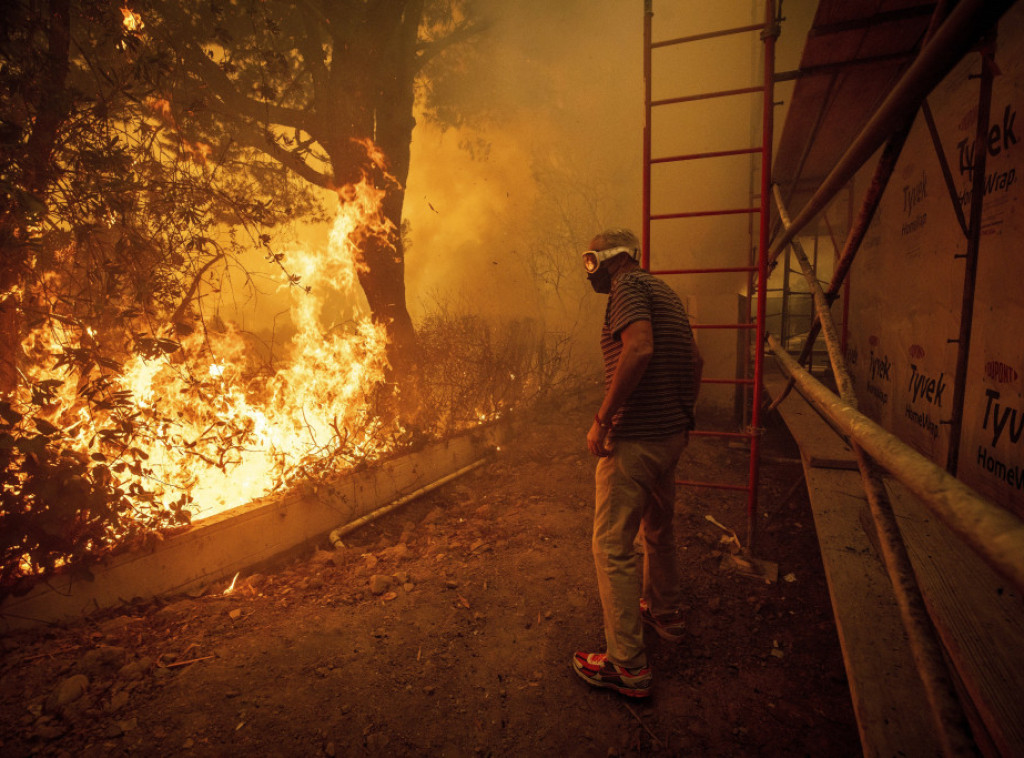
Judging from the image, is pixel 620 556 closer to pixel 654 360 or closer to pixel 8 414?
pixel 654 360

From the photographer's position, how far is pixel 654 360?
9.66 ft

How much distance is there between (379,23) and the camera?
7.18m

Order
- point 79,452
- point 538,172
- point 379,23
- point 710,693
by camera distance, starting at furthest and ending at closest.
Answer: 1. point 538,172
2. point 379,23
3. point 79,452
4. point 710,693

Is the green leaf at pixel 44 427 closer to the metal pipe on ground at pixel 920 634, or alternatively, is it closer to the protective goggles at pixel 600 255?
the protective goggles at pixel 600 255

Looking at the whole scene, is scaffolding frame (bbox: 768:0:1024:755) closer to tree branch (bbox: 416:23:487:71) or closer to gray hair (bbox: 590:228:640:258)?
gray hair (bbox: 590:228:640:258)

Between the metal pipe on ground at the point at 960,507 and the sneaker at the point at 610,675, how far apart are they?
73.0 inches

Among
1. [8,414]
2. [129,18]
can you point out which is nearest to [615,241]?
[8,414]

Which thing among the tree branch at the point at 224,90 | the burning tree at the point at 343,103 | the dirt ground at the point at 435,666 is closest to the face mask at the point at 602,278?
the dirt ground at the point at 435,666

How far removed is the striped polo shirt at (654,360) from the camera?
2.88m

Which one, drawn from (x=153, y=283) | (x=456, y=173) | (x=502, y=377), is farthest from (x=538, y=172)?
(x=153, y=283)

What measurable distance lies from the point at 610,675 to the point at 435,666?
1111 mm

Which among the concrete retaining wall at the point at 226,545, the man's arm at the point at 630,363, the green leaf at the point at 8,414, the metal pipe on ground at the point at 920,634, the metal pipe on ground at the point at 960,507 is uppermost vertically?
the man's arm at the point at 630,363

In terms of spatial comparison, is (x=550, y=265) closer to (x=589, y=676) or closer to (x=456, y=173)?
(x=456, y=173)

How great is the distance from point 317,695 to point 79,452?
8.15ft
